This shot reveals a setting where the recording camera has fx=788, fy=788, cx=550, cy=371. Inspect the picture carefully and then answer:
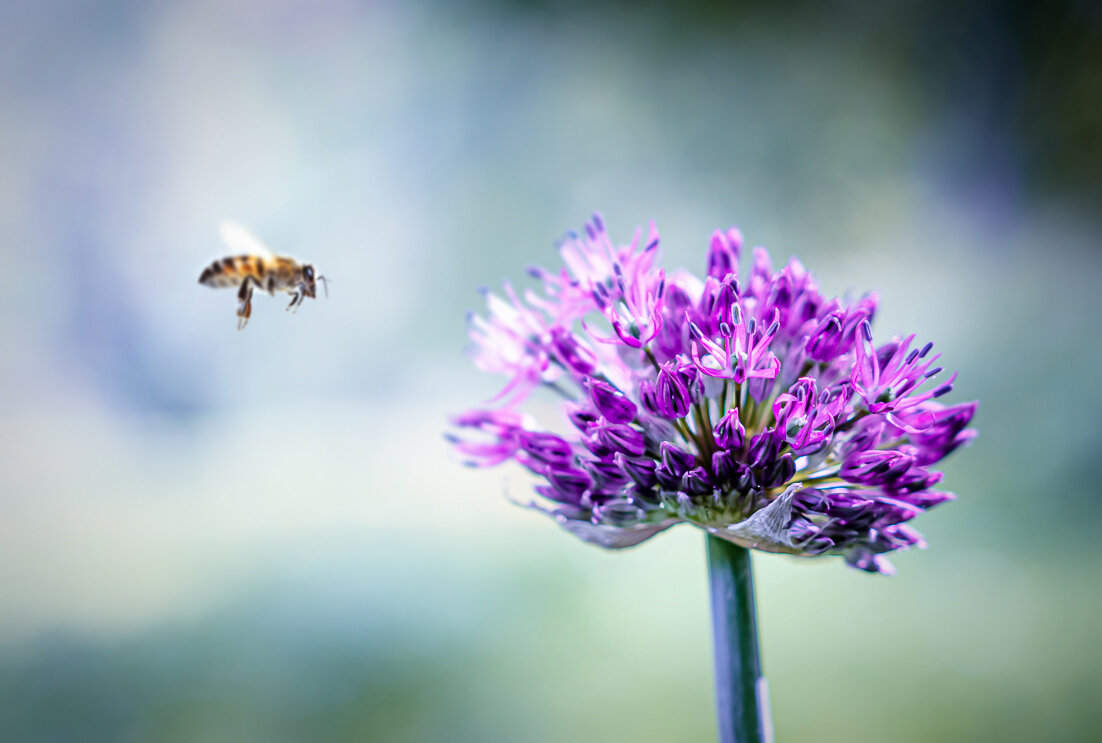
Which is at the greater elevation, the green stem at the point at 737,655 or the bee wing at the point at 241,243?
the bee wing at the point at 241,243

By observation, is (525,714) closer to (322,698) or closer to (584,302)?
(322,698)

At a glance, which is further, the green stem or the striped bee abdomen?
the striped bee abdomen

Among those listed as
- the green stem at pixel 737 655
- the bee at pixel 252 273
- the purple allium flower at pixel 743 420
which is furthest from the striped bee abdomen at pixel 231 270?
the green stem at pixel 737 655

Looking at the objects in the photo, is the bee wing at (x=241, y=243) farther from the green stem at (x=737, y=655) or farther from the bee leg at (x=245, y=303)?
the green stem at (x=737, y=655)

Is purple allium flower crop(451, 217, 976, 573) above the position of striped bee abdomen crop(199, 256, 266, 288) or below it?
below

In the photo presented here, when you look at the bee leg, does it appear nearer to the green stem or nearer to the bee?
the bee

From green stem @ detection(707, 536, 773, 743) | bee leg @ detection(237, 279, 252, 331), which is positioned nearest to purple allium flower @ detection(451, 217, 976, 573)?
green stem @ detection(707, 536, 773, 743)

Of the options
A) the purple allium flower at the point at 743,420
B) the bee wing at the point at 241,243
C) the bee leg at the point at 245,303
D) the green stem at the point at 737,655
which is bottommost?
the green stem at the point at 737,655
